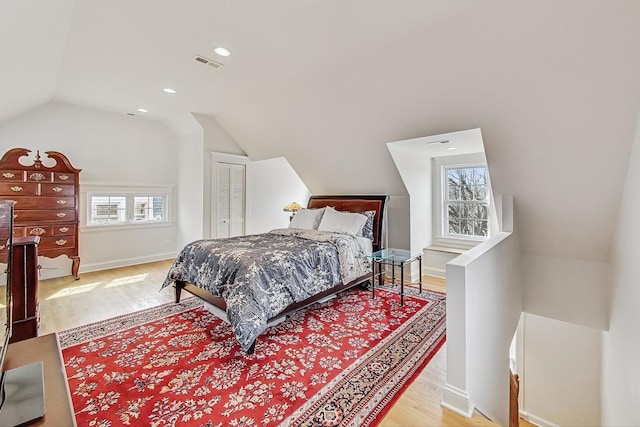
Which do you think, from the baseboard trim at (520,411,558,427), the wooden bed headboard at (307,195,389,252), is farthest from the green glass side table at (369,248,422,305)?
the baseboard trim at (520,411,558,427)

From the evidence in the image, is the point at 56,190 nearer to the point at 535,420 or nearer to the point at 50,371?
the point at 50,371

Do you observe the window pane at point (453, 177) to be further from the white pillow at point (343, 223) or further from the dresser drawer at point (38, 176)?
the dresser drawer at point (38, 176)

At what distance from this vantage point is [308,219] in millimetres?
4559

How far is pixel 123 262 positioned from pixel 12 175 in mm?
1971

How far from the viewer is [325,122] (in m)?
3.97

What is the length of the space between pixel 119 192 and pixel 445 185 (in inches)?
219

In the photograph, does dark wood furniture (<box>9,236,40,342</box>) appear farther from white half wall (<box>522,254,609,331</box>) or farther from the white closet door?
white half wall (<box>522,254,609,331</box>)

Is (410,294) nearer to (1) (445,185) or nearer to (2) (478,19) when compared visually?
(1) (445,185)

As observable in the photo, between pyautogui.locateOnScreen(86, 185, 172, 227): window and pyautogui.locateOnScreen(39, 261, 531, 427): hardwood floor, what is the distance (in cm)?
85

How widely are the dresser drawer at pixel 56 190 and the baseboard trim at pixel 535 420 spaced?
7209 millimetres

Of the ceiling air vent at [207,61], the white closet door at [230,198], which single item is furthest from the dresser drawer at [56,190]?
the ceiling air vent at [207,61]

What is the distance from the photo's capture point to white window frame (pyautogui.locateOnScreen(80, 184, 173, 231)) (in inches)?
187

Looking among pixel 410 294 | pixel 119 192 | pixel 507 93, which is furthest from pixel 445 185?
pixel 119 192

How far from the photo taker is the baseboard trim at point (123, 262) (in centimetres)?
476
